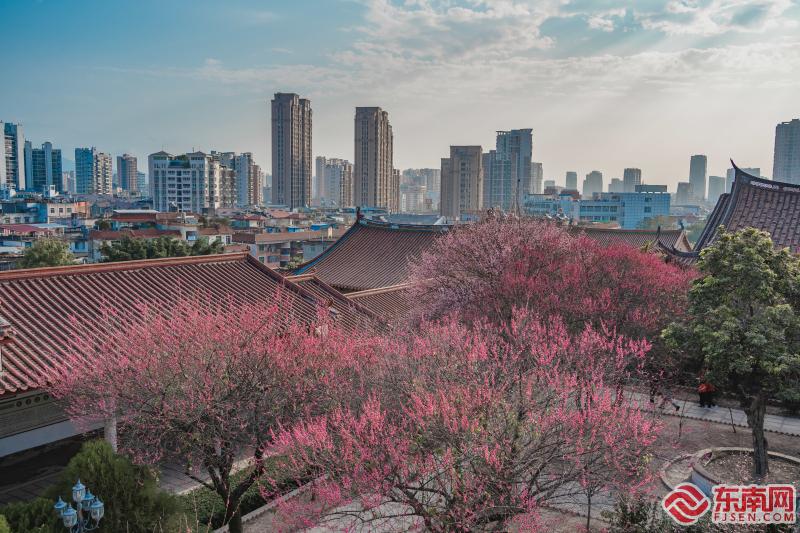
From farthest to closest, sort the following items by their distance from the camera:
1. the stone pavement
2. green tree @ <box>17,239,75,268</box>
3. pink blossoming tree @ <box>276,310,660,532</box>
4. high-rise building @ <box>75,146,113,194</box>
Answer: high-rise building @ <box>75,146,113,194</box>, green tree @ <box>17,239,75,268</box>, the stone pavement, pink blossoming tree @ <box>276,310,660,532</box>

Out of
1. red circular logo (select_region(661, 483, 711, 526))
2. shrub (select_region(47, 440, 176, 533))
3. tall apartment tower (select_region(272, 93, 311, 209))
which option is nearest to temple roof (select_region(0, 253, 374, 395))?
shrub (select_region(47, 440, 176, 533))

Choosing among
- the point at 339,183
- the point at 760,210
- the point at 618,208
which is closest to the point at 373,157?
the point at 618,208

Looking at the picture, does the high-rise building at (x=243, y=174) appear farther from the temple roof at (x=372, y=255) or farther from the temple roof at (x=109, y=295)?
the temple roof at (x=109, y=295)

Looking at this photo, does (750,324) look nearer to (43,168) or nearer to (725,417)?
(725,417)

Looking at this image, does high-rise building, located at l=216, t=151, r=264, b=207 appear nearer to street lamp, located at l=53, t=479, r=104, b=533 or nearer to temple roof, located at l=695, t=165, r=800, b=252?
temple roof, located at l=695, t=165, r=800, b=252

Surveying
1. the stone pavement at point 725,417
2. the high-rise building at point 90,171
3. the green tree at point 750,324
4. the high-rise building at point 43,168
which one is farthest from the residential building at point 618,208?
the high-rise building at point 90,171

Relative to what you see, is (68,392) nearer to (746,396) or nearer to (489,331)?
(489,331)
